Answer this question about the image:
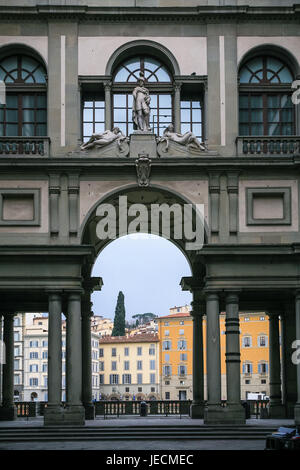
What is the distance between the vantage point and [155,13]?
125ft

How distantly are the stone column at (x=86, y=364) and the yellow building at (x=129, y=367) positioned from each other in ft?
305

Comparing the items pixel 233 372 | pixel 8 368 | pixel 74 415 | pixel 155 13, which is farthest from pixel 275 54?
pixel 8 368

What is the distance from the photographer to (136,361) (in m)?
140

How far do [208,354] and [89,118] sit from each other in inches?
431

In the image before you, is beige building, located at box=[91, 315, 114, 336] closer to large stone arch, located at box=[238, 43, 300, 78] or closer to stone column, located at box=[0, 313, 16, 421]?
stone column, located at box=[0, 313, 16, 421]

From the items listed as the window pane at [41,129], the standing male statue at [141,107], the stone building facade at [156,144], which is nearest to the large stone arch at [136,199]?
the stone building facade at [156,144]

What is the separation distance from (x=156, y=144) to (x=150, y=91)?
2761 mm

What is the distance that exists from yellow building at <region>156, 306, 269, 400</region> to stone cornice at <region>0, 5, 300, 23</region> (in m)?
67.6

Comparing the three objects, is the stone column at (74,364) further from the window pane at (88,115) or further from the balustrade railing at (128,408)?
the balustrade railing at (128,408)

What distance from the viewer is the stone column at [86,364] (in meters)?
42.8

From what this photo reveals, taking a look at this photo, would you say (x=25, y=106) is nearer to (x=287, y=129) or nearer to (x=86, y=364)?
(x=287, y=129)

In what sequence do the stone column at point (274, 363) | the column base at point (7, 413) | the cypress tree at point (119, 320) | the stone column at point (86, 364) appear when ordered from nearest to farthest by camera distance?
the stone column at point (86, 364)
the column base at point (7, 413)
the stone column at point (274, 363)
the cypress tree at point (119, 320)

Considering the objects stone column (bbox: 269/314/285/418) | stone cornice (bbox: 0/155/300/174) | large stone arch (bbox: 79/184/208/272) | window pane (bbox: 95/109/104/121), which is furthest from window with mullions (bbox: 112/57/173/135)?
stone column (bbox: 269/314/285/418)
